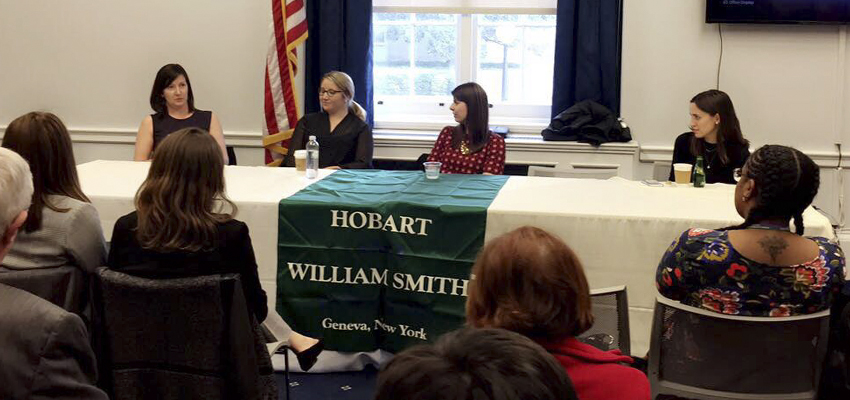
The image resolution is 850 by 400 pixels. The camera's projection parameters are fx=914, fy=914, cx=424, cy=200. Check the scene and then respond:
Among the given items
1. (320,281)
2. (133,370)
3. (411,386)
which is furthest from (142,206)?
(411,386)

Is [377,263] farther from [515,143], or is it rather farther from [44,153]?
[515,143]

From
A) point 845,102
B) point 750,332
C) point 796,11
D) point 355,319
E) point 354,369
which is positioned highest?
point 796,11

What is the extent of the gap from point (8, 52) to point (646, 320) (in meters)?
4.53

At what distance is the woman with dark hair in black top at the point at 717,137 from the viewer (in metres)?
4.25

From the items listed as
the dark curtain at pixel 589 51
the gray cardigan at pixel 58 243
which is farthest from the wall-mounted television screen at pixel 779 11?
the gray cardigan at pixel 58 243

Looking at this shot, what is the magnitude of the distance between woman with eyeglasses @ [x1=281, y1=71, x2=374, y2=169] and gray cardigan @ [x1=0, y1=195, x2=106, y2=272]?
217 centimetres

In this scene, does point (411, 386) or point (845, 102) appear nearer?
point (411, 386)

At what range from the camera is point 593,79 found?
5289 millimetres

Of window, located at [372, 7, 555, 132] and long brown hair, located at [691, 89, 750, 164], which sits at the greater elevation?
window, located at [372, 7, 555, 132]

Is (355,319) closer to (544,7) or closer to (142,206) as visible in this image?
(142,206)

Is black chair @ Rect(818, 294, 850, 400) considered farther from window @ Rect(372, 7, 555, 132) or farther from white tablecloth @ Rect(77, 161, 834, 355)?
window @ Rect(372, 7, 555, 132)

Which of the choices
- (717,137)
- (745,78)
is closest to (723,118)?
(717,137)

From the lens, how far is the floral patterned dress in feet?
7.57

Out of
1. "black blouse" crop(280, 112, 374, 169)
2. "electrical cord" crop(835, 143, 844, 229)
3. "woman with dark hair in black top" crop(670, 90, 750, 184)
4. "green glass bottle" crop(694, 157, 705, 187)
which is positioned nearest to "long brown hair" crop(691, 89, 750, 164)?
"woman with dark hair in black top" crop(670, 90, 750, 184)
